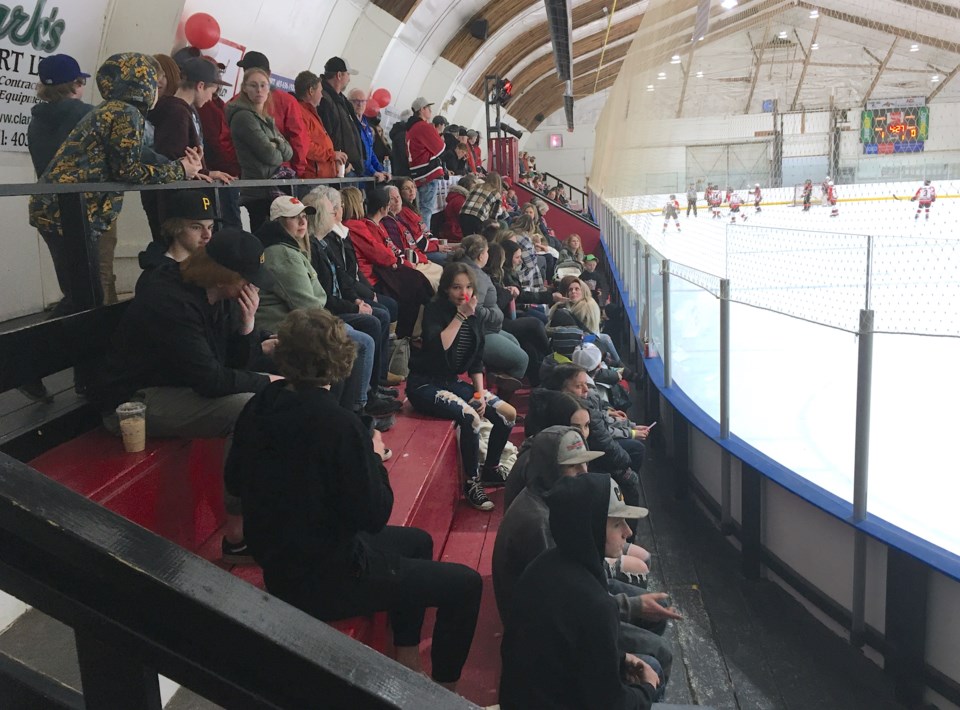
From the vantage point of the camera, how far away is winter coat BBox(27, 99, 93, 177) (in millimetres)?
4129

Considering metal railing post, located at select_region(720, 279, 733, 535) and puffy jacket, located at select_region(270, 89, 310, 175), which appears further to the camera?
puffy jacket, located at select_region(270, 89, 310, 175)

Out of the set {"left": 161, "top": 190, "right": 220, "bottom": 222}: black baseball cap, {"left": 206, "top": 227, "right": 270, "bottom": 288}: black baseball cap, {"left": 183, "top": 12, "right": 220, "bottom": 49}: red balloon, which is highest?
{"left": 183, "top": 12, "right": 220, "bottom": 49}: red balloon

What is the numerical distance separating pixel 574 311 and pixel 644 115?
7.85 ft

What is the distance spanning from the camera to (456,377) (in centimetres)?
491

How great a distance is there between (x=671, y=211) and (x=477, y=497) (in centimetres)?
572

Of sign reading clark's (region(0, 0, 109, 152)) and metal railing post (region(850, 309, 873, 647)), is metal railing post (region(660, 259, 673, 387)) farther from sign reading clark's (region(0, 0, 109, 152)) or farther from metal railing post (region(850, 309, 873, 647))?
sign reading clark's (region(0, 0, 109, 152))

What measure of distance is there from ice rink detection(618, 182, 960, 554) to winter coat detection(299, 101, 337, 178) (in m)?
2.68

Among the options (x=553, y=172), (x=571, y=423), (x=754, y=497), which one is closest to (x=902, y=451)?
(x=754, y=497)

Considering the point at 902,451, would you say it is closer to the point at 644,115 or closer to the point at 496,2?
the point at 644,115

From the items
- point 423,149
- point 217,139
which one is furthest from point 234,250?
point 423,149

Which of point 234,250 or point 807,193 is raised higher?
point 807,193

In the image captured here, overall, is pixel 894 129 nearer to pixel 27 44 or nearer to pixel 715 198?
pixel 715 198

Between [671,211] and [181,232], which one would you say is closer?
[181,232]

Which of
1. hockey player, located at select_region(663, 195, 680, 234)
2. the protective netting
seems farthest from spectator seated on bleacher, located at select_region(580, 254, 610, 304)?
hockey player, located at select_region(663, 195, 680, 234)
